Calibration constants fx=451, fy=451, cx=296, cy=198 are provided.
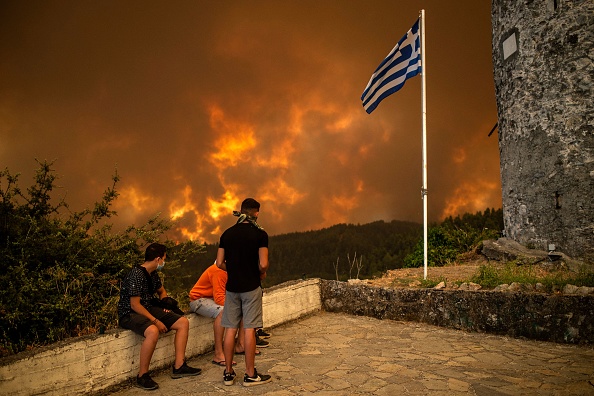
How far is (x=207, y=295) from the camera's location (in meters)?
5.62

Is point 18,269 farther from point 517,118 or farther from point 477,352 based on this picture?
point 517,118

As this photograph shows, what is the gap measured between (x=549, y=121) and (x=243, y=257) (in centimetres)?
952

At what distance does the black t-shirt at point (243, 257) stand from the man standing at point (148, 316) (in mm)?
826

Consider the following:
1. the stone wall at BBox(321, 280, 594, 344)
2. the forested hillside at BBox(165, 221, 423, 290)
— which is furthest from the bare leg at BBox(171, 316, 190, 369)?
the forested hillside at BBox(165, 221, 423, 290)

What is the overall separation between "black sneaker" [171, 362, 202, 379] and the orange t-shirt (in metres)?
0.84

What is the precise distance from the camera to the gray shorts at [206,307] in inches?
214

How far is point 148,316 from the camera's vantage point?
472cm

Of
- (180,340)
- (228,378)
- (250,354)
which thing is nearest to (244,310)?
(250,354)

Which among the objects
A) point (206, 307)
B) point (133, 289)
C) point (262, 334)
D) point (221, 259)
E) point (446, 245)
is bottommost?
point (262, 334)

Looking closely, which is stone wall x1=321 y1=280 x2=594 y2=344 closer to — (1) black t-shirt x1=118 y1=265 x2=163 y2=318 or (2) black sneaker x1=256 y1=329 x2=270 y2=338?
(2) black sneaker x1=256 y1=329 x2=270 y2=338

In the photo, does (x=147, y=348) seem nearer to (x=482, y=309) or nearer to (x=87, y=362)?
(x=87, y=362)

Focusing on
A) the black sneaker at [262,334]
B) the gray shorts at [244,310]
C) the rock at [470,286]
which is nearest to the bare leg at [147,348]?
the gray shorts at [244,310]

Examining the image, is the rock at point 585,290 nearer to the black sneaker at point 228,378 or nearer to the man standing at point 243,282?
the man standing at point 243,282

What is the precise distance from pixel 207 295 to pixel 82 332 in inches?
72.0
